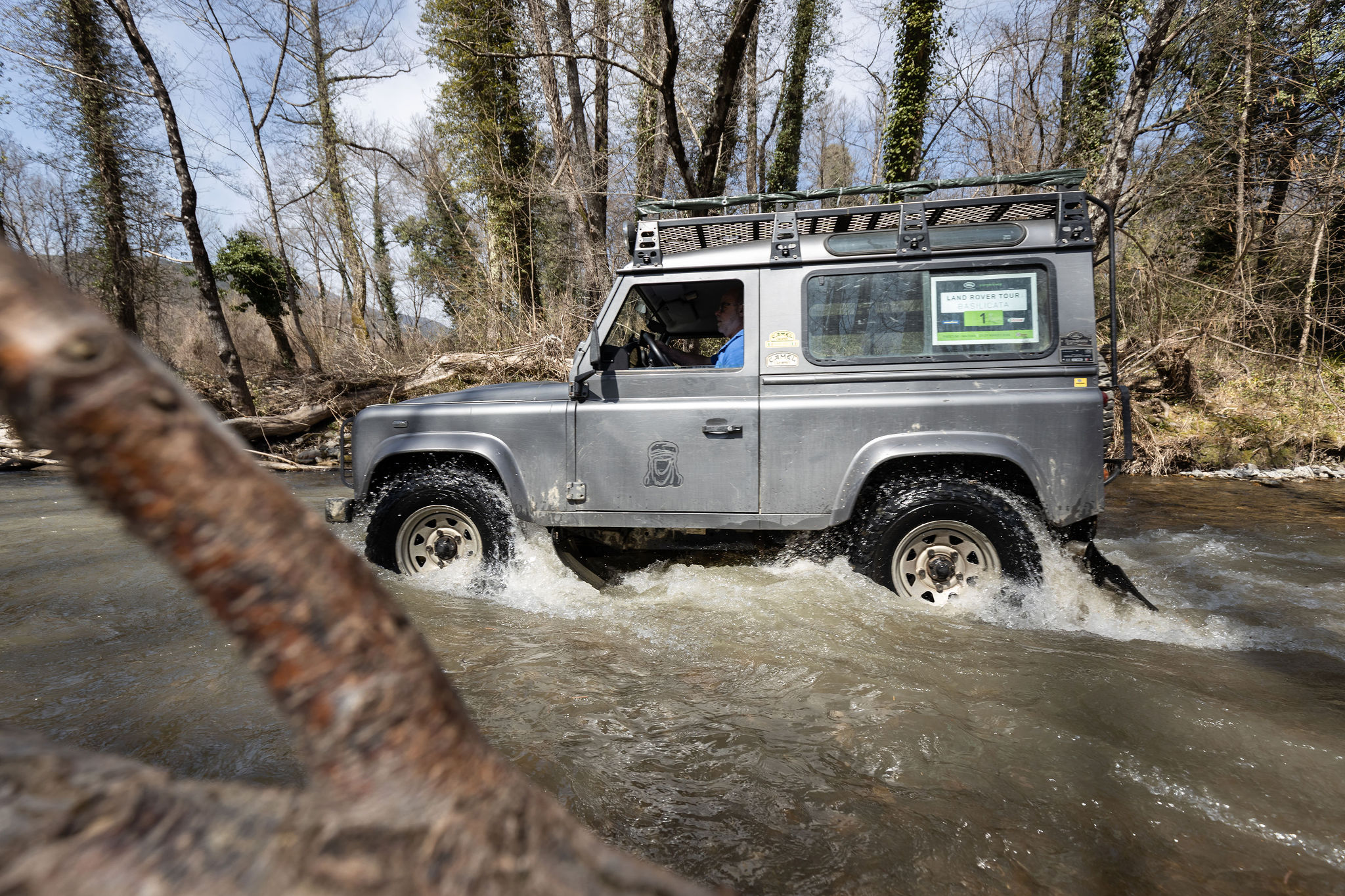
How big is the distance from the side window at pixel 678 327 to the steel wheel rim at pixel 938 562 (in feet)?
4.70

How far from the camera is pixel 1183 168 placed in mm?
11156

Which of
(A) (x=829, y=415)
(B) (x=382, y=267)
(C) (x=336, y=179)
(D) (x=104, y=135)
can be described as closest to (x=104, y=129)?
(D) (x=104, y=135)

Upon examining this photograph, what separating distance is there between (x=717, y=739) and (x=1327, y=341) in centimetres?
1371

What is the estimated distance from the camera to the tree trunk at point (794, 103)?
1741 cm

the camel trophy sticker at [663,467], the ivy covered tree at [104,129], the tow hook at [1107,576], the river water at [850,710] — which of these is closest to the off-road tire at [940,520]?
the river water at [850,710]

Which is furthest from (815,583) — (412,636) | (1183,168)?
(1183,168)

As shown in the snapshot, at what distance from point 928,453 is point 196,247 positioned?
13551mm

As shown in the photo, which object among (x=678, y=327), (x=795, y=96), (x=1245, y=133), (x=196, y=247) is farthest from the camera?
(x=795, y=96)

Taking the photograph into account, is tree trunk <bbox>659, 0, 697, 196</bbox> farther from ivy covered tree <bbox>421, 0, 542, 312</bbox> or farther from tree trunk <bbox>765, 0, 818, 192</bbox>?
tree trunk <bbox>765, 0, 818, 192</bbox>

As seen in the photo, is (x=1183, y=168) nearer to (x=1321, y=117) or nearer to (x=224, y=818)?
(x=1321, y=117)

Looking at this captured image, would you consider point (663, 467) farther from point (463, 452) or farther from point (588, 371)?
point (463, 452)

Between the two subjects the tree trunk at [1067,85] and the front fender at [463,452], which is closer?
the front fender at [463,452]

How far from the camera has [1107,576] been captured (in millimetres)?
3871

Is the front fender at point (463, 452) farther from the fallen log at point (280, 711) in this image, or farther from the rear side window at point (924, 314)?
the fallen log at point (280, 711)
